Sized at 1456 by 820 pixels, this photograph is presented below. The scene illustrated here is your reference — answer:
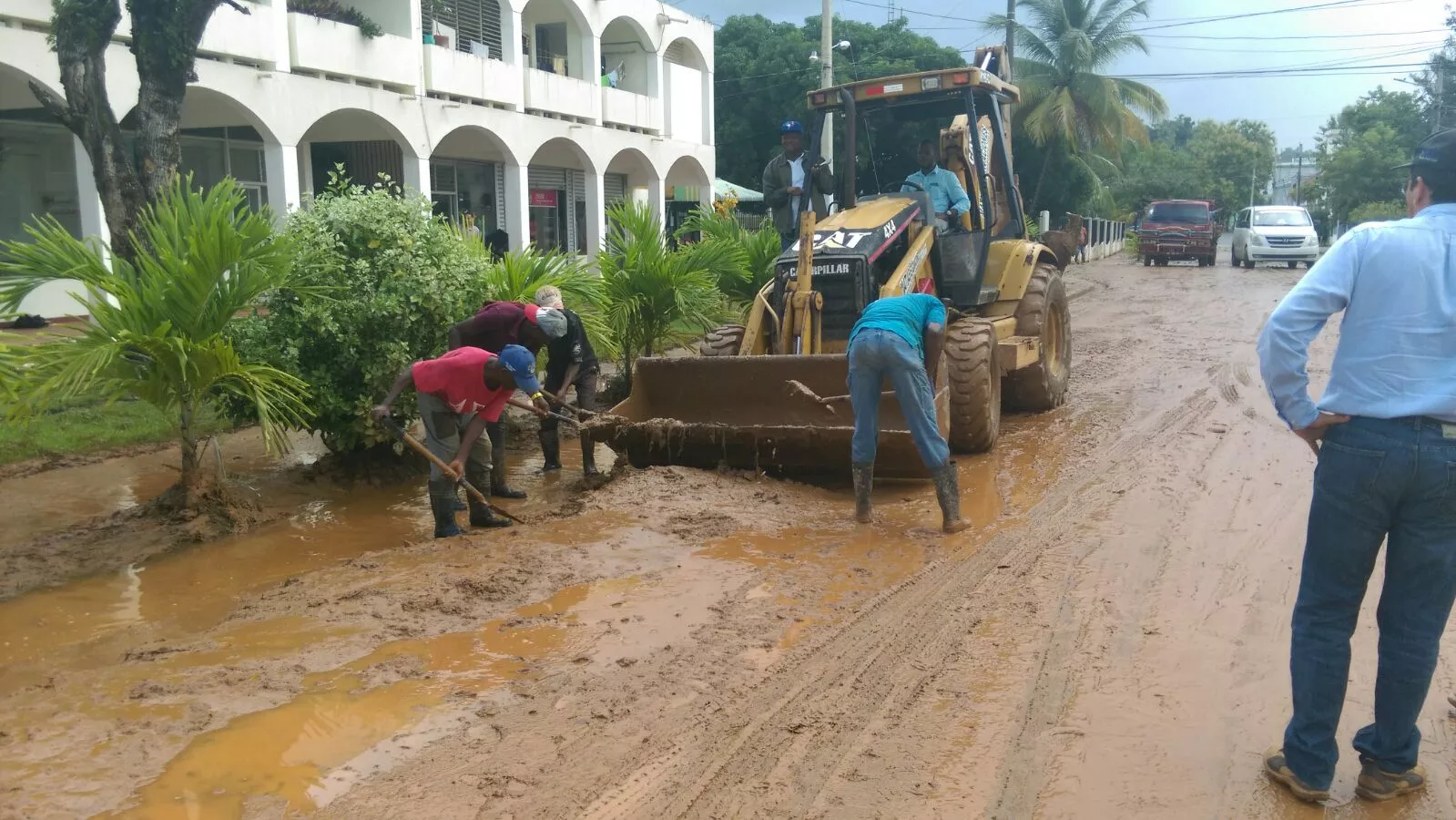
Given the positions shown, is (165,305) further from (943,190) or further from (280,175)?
(280,175)

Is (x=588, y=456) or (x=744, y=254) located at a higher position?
(x=744, y=254)

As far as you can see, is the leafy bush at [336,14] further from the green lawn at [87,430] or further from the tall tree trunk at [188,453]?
the tall tree trunk at [188,453]

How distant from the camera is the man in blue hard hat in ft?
30.3

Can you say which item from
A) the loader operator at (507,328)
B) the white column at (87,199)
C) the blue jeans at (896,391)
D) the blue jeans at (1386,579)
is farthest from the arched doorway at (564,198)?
the blue jeans at (1386,579)

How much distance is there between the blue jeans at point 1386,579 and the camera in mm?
3201

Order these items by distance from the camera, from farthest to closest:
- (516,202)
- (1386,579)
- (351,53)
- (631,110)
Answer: (631,110) < (516,202) < (351,53) < (1386,579)

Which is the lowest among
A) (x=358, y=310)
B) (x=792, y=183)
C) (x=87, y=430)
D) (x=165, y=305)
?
(x=87, y=430)

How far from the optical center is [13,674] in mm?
4547

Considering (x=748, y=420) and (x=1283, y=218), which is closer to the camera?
(x=748, y=420)

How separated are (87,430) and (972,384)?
7.13 metres

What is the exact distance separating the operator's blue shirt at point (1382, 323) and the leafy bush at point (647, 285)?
7.30 m

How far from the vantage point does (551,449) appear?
8.76 metres

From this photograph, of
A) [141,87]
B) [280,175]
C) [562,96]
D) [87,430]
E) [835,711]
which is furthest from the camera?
[562,96]

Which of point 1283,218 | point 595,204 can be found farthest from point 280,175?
point 1283,218
